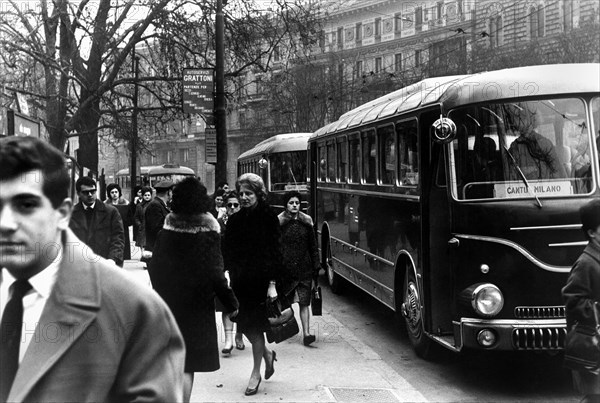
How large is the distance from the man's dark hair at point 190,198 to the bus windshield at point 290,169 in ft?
58.7

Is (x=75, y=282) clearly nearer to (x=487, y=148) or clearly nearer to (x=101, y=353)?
(x=101, y=353)

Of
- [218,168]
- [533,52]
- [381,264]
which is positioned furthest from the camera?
[533,52]

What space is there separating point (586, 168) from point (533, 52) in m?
20.1

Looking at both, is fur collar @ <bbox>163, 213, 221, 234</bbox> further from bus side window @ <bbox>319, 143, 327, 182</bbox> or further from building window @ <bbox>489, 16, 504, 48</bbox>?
building window @ <bbox>489, 16, 504, 48</bbox>

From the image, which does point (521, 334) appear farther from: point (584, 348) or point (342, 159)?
point (342, 159)

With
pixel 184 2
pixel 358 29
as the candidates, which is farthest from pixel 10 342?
pixel 358 29

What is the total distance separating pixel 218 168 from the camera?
51.9 feet

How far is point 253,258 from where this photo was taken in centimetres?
646

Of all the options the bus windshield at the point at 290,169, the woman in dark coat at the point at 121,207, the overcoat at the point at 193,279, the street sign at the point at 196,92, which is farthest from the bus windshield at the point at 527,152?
the bus windshield at the point at 290,169

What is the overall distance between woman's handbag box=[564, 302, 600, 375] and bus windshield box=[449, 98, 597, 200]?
225cm

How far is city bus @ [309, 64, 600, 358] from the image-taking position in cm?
628

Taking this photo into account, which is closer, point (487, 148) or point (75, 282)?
point (75, 282)

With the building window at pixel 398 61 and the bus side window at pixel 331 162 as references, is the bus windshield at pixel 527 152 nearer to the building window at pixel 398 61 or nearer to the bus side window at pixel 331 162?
the bus side window at pixel 331 162

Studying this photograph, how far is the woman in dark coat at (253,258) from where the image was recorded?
642cm
